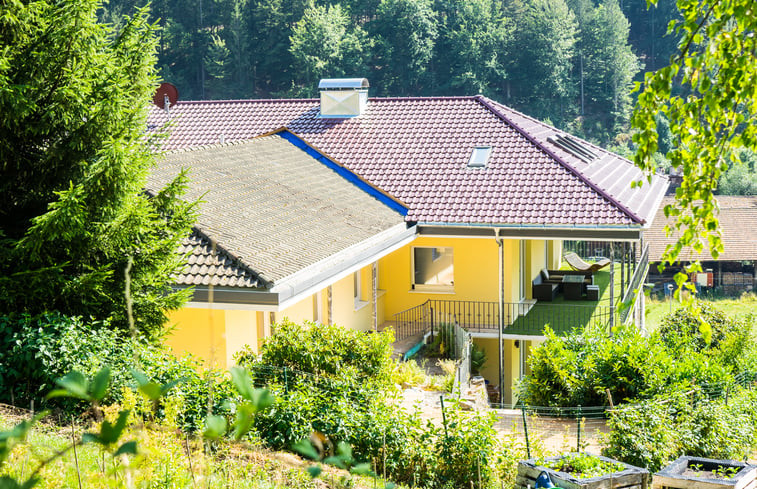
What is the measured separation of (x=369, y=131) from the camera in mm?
20969

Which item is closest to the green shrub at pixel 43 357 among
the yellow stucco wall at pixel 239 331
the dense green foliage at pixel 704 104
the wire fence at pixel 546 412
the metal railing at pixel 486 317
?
the wire fence at pixel 546 412

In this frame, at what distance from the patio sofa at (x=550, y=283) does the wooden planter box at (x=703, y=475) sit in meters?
9.64

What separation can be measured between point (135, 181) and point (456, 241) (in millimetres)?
10077

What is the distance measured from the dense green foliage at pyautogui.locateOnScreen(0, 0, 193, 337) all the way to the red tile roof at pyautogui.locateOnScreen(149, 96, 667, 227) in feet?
23.3

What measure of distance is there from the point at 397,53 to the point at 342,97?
55608 millimetres

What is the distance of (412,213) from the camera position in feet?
56.7

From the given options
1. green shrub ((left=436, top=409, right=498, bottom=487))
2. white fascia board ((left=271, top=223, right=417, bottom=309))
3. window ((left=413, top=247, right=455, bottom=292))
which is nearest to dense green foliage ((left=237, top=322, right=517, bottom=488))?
green shrub ((left=436, top=409, right=498, bottom=487))

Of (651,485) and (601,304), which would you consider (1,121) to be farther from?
(601,304)

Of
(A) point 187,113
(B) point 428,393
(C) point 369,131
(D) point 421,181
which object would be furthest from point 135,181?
(A) point 187,113

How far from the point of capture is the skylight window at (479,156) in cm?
1869

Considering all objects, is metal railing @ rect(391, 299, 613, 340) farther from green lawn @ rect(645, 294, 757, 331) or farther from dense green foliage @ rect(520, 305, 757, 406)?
green lawn @ rect(645, 294, 757, 331)

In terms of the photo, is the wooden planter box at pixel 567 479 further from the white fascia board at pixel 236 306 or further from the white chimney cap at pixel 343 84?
the white chimney cap at pixel 343 84

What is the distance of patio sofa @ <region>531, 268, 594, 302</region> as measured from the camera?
63.7 feet

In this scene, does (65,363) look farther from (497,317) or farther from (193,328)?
(497,317)
